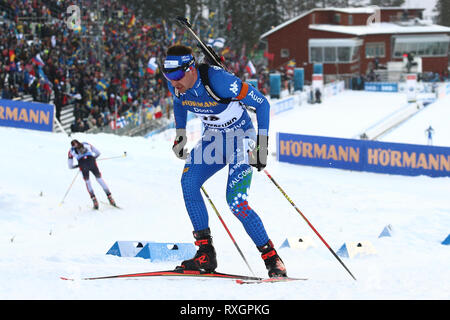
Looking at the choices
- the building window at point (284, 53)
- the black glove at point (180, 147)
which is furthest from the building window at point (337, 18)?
the black glove at point (180, 147)

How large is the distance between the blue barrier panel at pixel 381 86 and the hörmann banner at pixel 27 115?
30352 millimetres

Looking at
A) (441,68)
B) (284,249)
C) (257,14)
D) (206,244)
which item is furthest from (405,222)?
(257,14)

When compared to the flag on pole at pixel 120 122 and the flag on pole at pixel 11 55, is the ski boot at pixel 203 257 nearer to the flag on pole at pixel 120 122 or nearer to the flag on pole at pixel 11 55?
the flag on pole at pixel 120 122

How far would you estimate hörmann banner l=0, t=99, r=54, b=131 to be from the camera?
63.4ft

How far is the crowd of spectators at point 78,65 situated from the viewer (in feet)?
70.3

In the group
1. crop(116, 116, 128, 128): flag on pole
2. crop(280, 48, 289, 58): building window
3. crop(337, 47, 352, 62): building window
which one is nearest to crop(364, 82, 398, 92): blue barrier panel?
crop(337, 47, 352, 62): building window

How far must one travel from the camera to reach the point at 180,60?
17.0 feet

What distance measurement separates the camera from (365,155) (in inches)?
675

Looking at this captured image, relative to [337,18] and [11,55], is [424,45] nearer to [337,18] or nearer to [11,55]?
[337,18]

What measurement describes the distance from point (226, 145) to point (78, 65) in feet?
61.3

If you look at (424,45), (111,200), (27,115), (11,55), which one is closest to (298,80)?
(424,45)

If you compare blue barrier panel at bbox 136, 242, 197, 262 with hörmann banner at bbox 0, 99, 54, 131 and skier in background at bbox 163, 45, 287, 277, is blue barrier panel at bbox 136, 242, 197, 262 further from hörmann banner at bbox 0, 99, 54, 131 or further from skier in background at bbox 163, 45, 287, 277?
→ hörmann banner at bbox 0, 99, 54, 131
